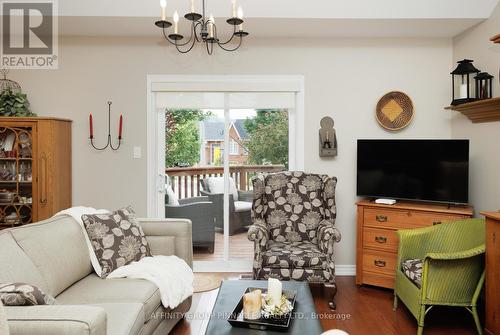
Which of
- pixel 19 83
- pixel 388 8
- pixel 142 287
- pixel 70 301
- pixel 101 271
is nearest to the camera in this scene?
pixel 70 301

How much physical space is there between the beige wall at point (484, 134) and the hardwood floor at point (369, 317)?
1037 millimetres

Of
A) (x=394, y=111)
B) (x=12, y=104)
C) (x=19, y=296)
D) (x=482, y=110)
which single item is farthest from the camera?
(x=394, y=111)

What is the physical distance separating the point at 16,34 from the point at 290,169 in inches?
123

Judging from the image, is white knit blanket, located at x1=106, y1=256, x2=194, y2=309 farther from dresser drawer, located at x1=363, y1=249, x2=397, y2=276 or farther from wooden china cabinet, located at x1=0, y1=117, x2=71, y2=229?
dresser drawer, located at x1=363, y1=249, x2=397, y2=276

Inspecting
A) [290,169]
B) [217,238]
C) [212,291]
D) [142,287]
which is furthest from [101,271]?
[290,169]

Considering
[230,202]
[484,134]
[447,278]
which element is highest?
[484,134]

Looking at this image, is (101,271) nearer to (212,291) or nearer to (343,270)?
(212,291)

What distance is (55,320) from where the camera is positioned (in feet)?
4.61

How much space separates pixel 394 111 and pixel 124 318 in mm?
3238

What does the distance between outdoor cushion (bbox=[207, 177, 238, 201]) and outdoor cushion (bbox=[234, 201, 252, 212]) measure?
2.3 inches

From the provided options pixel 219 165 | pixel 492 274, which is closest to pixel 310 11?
pixel 219 165

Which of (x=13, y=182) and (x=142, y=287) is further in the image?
(x=13, y=182)

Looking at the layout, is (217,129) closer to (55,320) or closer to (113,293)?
(113,293)

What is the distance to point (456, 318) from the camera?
294cm
